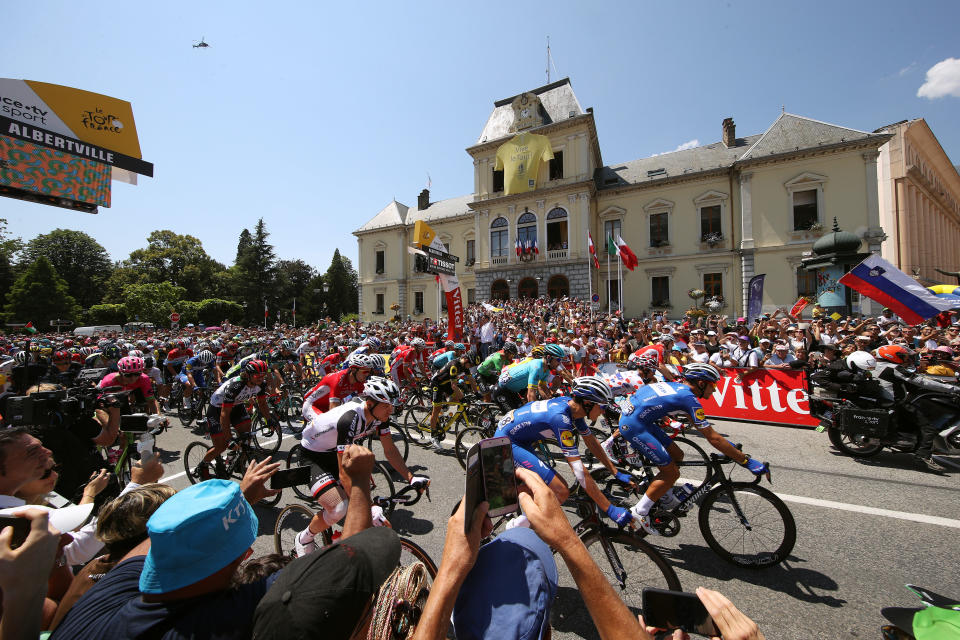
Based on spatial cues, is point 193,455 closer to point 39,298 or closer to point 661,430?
point 661,430

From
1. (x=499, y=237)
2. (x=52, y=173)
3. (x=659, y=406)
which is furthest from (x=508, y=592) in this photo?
(x=499, y=237)

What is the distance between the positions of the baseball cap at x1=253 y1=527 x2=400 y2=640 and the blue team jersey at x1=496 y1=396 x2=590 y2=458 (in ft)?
8.35

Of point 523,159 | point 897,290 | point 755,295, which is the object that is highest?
point 523,159

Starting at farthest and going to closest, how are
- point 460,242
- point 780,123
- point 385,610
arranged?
point 460,242 → point 780,123 → point 385,610

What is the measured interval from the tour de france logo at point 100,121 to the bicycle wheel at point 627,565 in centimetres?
975

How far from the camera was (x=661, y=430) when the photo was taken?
3.89 metres

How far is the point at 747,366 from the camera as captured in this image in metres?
8.33

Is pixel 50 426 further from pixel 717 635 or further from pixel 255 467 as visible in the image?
pixel 717 635

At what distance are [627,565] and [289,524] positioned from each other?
3.17 meters

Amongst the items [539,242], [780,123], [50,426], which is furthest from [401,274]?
[50,426]

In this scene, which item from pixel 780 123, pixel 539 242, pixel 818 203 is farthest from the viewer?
pixel 539 242

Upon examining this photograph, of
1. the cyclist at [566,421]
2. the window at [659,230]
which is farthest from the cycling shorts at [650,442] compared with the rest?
the window at [659,230]

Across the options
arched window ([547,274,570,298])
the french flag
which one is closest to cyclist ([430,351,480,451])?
the french flag

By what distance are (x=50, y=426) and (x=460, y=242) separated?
3565 centimetres
